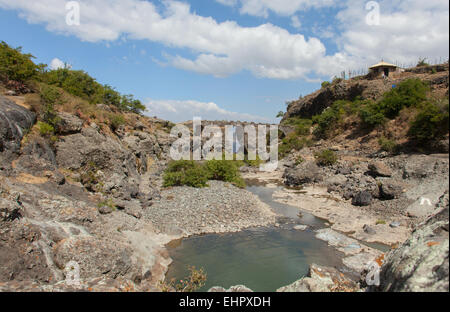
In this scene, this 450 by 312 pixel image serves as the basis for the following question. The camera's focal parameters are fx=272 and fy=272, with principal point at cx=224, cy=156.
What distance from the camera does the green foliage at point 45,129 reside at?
45.2 ft

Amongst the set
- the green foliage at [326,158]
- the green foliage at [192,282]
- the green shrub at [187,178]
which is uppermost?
the green foliage at [326,158]

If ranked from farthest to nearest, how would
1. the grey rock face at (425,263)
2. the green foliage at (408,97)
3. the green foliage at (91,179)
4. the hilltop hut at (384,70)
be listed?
the hilltop hut at (384,70) → the green foliage at (91,179) → the green foliage at (408,97) → the grey rock face at (425,263)

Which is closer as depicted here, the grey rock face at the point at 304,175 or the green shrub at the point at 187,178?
the green shrub at the point at 187,178

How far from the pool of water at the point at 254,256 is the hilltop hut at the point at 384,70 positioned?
37360 millimetres

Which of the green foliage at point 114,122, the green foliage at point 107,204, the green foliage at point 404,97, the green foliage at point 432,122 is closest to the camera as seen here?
the green foliage at point 432,122

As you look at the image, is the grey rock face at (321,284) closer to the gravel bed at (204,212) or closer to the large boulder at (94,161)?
the gravel bed at (204,212)

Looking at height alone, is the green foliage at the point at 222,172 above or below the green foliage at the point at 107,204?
above

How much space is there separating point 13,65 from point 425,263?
21.6 meters

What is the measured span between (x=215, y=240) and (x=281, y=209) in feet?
23.9

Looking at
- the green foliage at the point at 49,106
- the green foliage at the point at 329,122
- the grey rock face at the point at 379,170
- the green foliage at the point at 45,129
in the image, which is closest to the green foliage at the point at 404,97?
the grey rock face at the point at 379,170

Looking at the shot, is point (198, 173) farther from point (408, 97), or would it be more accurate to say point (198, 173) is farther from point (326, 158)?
point (408, 97)

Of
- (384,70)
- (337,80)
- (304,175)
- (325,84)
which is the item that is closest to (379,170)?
(304,175)

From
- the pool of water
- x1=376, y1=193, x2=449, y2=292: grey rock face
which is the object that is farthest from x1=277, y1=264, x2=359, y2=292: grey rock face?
the pool of water

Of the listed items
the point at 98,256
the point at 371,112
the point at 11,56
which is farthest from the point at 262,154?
the point at 98,256
